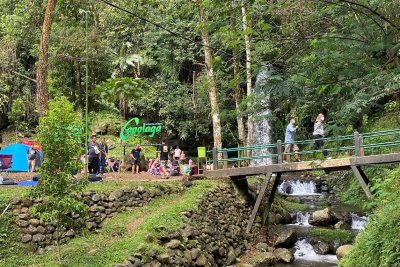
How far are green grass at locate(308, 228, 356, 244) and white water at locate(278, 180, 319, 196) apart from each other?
686 centimetres

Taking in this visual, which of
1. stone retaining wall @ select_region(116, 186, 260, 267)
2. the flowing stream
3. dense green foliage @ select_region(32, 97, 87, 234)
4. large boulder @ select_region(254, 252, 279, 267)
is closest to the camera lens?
dense green foliage @ select_region(32, 97, 87, 234)

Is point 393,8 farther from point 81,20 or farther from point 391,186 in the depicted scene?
point 81,20

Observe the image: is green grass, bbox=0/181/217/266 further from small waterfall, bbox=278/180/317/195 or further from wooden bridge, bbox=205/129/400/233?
small waterfall, bbox=278/180/317/195

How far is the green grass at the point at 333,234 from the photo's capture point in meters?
14.4

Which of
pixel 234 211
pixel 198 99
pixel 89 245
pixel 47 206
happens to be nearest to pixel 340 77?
pixel 47 206

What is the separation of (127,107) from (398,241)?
27112mm

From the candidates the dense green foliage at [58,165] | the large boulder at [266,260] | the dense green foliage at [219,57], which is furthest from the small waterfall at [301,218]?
the dense green foliage at [58,165]

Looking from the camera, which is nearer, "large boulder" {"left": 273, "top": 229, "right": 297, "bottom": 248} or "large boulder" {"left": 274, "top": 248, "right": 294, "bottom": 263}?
"large boulder" {"left": 274, "top": 248, "right": 294, "bottom": 263}

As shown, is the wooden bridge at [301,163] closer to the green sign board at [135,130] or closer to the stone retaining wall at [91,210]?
the stone retaining wall at [91,210]

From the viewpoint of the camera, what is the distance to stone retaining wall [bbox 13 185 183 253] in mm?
10914

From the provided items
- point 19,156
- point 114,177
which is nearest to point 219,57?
point 114,177

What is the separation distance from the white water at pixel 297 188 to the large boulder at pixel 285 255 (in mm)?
8871

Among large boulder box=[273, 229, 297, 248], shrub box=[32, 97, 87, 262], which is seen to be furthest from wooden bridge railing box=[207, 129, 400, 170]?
shrub box=[32, 97, 87, 262]

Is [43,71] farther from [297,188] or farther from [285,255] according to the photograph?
[297,188]
